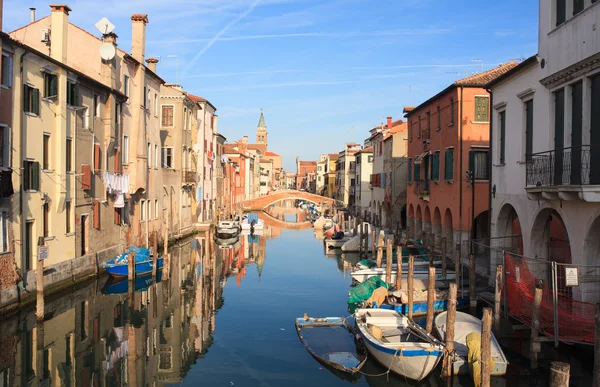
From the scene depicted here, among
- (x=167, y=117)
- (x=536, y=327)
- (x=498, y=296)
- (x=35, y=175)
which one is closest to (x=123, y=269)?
(x=35, y=175)

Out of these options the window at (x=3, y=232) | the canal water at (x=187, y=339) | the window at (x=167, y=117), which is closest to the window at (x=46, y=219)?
the canal water at (x=187, y=339)

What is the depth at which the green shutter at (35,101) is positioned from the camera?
61.4 feet

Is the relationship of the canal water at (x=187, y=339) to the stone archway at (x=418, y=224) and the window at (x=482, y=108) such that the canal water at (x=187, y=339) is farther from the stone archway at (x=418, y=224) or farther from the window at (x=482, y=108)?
the window at (x=482, y=108)

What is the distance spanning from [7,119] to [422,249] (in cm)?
2026

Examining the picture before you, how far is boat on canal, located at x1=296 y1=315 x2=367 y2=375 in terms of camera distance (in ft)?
45.5

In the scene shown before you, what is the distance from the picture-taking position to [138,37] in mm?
30984

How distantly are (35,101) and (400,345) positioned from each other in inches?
550

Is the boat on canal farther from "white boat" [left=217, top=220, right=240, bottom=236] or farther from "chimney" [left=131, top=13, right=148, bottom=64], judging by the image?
"white boat" [left=217, top=220, right=240, bottom=236]

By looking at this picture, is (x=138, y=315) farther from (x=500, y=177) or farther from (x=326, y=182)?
(x=326, y=182)

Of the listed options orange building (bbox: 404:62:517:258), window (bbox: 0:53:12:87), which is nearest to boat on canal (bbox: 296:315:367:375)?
orange building (bbox: 404:62:517:258)

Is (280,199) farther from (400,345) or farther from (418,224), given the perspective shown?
(400,345)

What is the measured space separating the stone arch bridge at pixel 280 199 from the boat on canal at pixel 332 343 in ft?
201

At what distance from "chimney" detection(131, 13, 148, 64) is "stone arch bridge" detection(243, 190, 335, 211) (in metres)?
48.6

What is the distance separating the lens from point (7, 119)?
55.7ft
